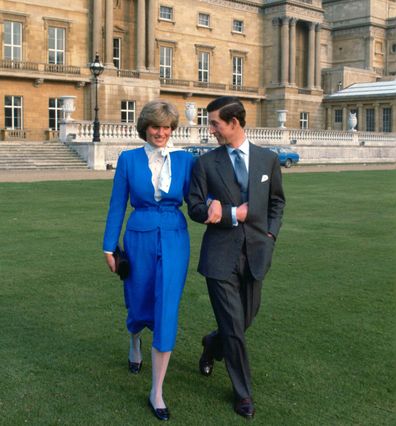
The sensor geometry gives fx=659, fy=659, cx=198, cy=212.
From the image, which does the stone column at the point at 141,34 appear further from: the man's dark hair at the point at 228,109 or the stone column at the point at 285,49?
the man's dark hair at the point at 228,109

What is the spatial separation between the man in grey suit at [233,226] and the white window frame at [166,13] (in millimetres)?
49023

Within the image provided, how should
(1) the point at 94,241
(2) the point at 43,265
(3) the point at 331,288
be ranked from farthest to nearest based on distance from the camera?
(1) the point at 94,241
(2) the point at 43,265
(3) the point at 331,288

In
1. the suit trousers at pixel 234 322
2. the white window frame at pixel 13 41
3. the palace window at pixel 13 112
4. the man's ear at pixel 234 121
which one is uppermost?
the white window frame at pixel 13 41

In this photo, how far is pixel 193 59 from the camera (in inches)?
2128

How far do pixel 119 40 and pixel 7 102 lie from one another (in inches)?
418

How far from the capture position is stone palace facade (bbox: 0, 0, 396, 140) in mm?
43094

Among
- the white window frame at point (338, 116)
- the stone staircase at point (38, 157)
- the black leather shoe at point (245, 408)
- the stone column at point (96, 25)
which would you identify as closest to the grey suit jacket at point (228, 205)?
the black leather shoe at point (245, 408)

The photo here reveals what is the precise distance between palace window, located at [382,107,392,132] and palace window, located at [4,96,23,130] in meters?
31.6

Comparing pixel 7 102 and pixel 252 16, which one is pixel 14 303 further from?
pixel 252 16

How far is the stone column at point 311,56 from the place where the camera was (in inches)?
2359

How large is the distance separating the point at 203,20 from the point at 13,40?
59.1 feet

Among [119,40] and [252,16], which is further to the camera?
[252,16]

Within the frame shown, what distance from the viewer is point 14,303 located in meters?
7.00

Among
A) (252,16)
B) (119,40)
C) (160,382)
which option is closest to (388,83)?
(252,16)
